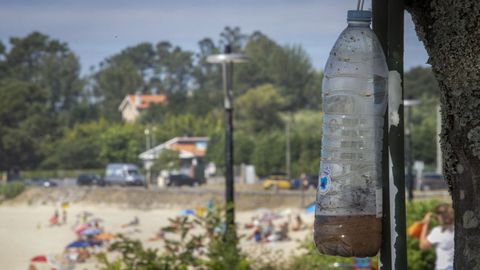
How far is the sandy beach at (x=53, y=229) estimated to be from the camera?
705 inches

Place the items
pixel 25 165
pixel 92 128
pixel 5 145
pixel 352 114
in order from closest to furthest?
pixel 352 114 < pixel 5 145 < pixel 25 165 < pixel 92 128

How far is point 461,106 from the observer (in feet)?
9.55

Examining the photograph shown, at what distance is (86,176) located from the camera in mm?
30812

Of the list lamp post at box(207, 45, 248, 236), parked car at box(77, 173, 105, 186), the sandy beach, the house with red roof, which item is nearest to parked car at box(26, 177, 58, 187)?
the sandy beach

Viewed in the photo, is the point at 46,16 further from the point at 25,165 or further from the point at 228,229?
the point at 25,165

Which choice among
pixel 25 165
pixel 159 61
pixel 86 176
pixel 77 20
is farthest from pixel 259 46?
pixel 77 20

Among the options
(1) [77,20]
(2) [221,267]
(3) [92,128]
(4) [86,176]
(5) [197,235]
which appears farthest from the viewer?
(3) [92,128]

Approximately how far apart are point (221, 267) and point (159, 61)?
44.2 meters

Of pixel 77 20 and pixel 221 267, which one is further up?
pixel 77 20

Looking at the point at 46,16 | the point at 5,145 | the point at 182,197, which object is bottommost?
the point at 182,197

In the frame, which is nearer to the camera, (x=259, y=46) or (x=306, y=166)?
(x=306, y=166)

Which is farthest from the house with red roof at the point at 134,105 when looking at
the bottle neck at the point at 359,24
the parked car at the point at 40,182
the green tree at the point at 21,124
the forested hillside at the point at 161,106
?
the bottle neck at the point at 359,24

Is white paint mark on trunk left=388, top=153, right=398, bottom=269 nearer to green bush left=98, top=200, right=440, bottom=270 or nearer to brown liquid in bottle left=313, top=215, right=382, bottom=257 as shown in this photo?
brown liquid in bottle left=313, top=215, right=382, bottom=257

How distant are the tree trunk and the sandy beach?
37.7 feet
